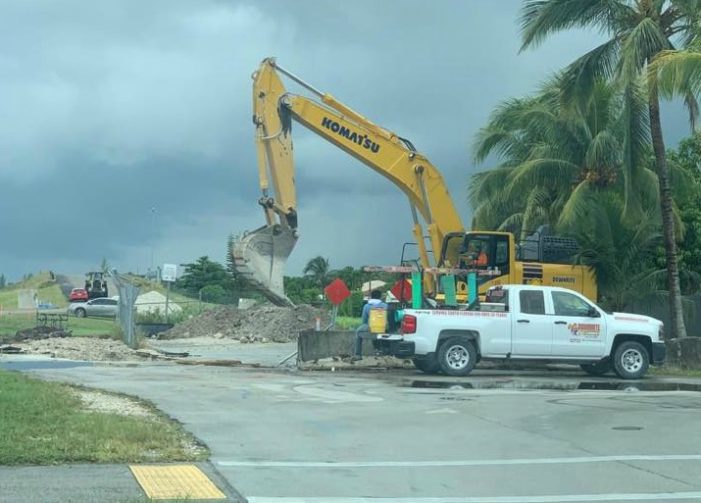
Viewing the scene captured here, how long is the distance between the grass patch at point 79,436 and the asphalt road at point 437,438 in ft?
1.65

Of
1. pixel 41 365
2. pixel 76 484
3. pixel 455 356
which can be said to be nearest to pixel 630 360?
pixel 455 356

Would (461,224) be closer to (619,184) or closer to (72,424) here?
(619,184)

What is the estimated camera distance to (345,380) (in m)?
19.5

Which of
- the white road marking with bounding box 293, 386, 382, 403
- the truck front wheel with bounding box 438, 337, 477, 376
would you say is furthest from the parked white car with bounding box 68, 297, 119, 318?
the white road marking with bounding box 293, 386, 382, 403

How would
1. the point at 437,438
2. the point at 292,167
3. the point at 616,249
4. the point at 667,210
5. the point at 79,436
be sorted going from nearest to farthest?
the point at 79,436
the point at 437,438
the point at 667,210
the point at 616,249
the point at 292,167

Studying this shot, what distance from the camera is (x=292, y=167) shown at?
94.5ft

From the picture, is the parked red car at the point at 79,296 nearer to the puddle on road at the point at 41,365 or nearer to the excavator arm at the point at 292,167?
the excavator arm at the point at 292,167

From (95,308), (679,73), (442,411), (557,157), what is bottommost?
(442,411)

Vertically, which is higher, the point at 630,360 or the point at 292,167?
the point at 292,167

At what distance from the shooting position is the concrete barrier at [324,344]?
23.1 metres

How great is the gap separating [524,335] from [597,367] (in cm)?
252

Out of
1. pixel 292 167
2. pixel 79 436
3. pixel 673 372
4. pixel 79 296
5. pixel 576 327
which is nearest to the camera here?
pixel 79 436

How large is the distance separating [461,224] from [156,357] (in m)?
9.24

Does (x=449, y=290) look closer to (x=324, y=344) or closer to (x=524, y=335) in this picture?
(x=524, y=335)
